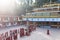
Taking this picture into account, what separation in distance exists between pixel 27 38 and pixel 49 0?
1.89 ft

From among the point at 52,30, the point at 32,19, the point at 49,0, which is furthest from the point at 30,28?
the point at 49,0

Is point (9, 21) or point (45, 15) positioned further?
point (45, 15)

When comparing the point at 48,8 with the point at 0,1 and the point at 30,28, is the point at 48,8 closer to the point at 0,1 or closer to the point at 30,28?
the point at 30,28

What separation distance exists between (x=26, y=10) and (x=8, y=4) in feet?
0.67

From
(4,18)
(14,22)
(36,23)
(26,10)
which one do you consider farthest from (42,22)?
(4,18)

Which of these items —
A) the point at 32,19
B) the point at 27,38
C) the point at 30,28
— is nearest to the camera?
the point at 27,38

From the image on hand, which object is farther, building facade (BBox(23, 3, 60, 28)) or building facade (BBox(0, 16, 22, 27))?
building facade (BBox(23, 3, 60, 28))

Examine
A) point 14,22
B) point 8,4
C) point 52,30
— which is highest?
point 8,4

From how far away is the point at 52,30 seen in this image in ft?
5.17

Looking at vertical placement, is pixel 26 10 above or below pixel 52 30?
above

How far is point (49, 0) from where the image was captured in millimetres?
1659

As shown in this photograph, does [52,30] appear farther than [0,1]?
Yes

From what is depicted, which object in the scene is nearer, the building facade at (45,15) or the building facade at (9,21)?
the building facade at (9,21)

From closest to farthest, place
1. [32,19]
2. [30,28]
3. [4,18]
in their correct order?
[4,18] < [30,28] < [32,19]
